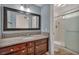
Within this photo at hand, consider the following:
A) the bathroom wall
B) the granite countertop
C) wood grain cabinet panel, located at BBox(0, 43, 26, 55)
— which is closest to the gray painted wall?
the bathroom wall

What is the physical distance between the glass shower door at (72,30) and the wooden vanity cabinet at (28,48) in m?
0.31

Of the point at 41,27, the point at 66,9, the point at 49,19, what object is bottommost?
the point at 41,27

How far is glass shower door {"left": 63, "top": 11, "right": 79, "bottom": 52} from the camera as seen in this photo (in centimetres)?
132

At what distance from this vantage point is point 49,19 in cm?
137

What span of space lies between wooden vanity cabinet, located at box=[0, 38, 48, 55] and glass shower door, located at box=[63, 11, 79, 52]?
31 cm

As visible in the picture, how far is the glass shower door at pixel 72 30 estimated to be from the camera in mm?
1319

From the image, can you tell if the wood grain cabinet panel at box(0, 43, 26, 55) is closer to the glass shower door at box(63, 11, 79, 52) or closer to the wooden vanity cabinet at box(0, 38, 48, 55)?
the wooden vanity cabinet at box(0, 38, 48, 55)

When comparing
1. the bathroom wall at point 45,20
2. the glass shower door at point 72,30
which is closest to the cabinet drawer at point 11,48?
the bathroom wall at point 45,20

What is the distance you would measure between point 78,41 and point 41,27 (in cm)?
54
